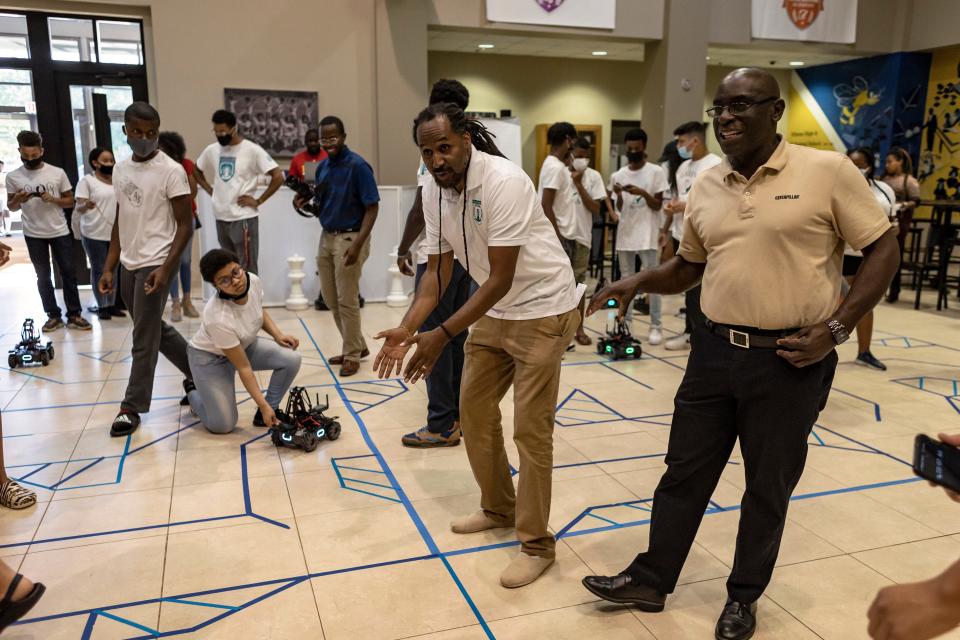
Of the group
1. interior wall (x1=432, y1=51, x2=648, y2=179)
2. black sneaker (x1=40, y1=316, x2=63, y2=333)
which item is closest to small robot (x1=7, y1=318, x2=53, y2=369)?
black sneaker (x1=40, y1=316, x2=63, y2=333)

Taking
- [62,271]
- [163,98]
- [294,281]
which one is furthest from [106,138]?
[294,281]

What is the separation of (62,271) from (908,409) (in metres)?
7.08

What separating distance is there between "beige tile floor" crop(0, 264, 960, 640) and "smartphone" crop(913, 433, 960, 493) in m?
1.36

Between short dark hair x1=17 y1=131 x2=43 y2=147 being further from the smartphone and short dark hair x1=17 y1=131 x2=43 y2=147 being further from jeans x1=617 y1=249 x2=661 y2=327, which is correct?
the smartphone

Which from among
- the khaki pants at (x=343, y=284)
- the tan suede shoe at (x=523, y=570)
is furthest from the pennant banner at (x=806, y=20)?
the tan suede shoe at (x=523, y=570)

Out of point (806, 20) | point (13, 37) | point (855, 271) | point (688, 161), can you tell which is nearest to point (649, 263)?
point (688, 161)

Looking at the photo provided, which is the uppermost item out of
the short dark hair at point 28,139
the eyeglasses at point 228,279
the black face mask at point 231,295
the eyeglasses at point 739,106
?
the short dark hair at point 28,139

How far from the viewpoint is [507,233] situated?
100 inches

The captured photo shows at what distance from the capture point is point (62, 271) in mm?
6969

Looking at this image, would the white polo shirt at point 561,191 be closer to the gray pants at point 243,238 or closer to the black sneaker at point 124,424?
the gray pants at point 243,238

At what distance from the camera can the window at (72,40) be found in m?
8.69

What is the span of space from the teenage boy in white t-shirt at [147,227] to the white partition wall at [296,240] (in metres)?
3.60

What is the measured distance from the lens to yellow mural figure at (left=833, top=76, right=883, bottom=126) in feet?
40.3

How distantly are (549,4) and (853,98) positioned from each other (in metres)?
6.08
